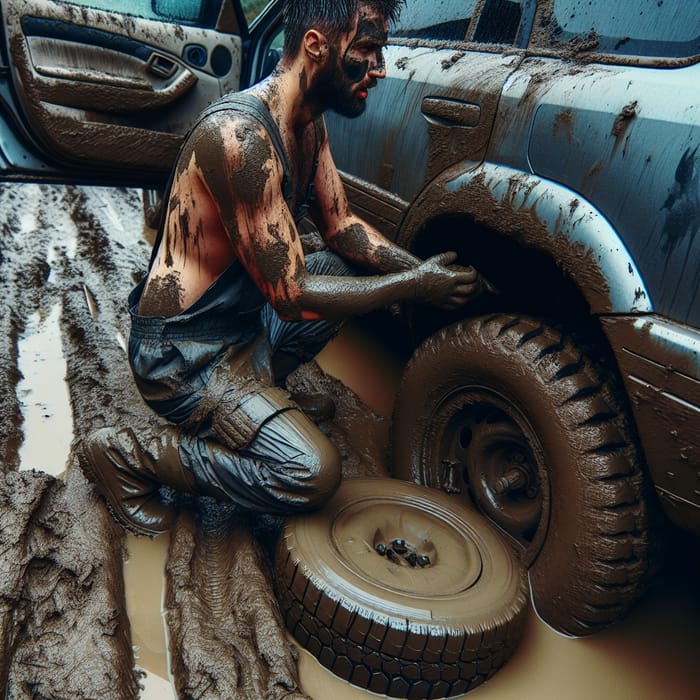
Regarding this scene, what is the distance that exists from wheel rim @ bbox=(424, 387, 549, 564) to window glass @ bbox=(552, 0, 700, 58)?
105 centimetres

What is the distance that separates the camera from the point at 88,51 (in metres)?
2.99

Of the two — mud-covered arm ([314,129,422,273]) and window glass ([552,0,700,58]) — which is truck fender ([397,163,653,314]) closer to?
mud-covered arm ([314,129,422,273])

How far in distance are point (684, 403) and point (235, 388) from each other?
1.23 meters

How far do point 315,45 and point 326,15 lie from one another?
81mm

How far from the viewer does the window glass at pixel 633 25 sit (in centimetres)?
173

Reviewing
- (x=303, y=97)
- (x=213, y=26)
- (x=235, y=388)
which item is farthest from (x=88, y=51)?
(x=235, y=388)

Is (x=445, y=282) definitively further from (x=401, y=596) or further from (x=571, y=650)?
(x=571, y=650)

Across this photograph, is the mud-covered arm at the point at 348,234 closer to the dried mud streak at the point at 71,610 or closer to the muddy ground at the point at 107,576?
the muddy ground at the point at 107,576

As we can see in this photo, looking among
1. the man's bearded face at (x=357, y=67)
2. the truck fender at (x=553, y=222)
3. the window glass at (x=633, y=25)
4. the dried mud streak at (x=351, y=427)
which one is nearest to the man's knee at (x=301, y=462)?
the dried mud streak at (x=351, y=427)

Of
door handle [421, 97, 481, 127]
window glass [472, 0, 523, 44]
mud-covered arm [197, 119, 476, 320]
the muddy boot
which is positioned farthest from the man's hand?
the muddy boot

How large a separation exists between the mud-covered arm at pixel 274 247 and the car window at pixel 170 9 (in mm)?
1687

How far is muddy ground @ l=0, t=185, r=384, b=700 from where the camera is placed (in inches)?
66.9

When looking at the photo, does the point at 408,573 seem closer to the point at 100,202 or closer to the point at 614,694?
the point at 614,694

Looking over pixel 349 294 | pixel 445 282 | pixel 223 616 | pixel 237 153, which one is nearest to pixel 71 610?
pixel 223 616
